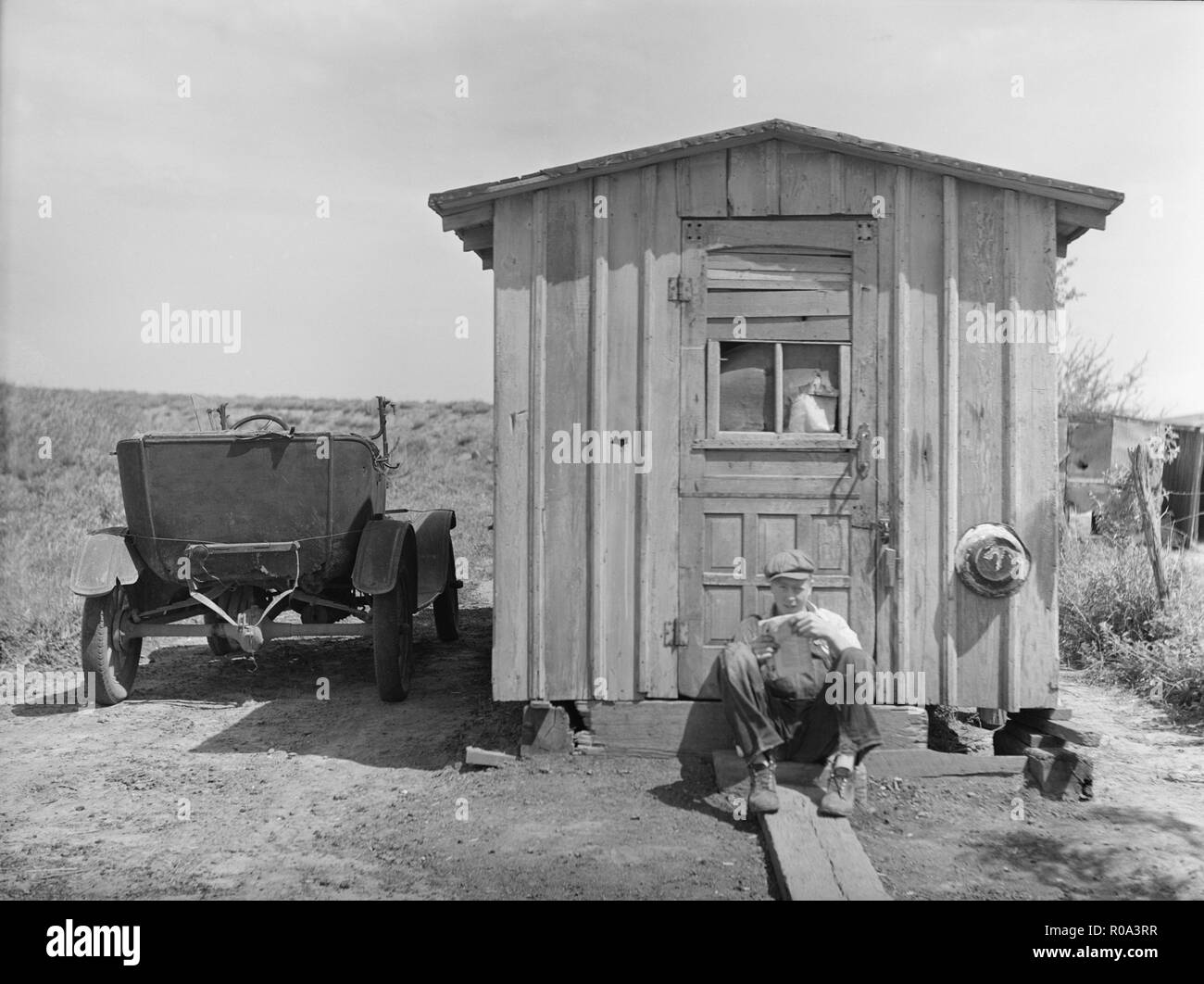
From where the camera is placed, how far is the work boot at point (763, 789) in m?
4.91

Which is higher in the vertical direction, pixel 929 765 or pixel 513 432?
pixel 513 432

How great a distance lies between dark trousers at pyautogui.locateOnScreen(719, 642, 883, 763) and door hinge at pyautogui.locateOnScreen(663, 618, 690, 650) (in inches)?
16.3

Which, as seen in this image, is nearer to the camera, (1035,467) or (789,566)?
(789,566)

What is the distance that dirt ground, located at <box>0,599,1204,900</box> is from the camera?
14.6 ft

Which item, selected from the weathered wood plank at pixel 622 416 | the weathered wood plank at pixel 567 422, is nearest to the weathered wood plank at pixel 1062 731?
the weathered wood plank at pixel 622 416

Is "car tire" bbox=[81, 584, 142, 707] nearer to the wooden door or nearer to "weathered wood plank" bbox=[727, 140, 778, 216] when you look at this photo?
the wooden door

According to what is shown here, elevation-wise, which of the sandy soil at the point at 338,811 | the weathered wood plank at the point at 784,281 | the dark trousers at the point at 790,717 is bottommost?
the sandy soil at the point at 338,811

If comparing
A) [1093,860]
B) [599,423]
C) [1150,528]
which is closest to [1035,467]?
[1093,860]

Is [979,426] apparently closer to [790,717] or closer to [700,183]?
[790,717]

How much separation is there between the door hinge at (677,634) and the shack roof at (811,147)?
262cm

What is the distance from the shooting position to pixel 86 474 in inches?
824

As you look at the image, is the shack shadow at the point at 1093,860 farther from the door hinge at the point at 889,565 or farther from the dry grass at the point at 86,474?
the dry grass at the point at 86,474

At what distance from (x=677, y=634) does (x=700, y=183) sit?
2605 millimetres

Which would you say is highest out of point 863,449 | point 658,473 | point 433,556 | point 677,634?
point 863,449
